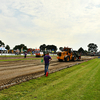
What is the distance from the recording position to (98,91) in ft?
15.2

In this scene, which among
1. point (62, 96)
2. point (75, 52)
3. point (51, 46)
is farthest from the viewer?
point (51, 46)

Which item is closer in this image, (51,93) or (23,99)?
(23,99)

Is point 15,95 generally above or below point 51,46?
below

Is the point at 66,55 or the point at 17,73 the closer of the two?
the point at 17,73

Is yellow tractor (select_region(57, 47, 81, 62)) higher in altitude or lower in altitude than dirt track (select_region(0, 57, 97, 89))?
higher

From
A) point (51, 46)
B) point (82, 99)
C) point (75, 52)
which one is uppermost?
point (51, 46)

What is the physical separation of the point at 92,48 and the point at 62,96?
14000cm

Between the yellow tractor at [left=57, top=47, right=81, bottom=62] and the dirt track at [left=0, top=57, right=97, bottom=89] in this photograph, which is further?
the yellow tractor at [left=57, top=47, right=81, bottom=62]

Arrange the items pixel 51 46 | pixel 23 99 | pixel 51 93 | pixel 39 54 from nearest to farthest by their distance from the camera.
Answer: pixel 23 99 < pixel 51 93 < pixel 39 54 < pixel 51 46

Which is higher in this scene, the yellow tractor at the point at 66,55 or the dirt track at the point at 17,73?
the yellow tractor at the point at 66,55

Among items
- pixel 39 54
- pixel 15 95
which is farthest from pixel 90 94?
pixel 39 54

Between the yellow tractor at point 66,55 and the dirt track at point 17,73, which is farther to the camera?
the yellow tractor at point 66,55

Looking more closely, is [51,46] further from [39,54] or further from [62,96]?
[62,96]

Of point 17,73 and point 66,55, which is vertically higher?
point 66,55
